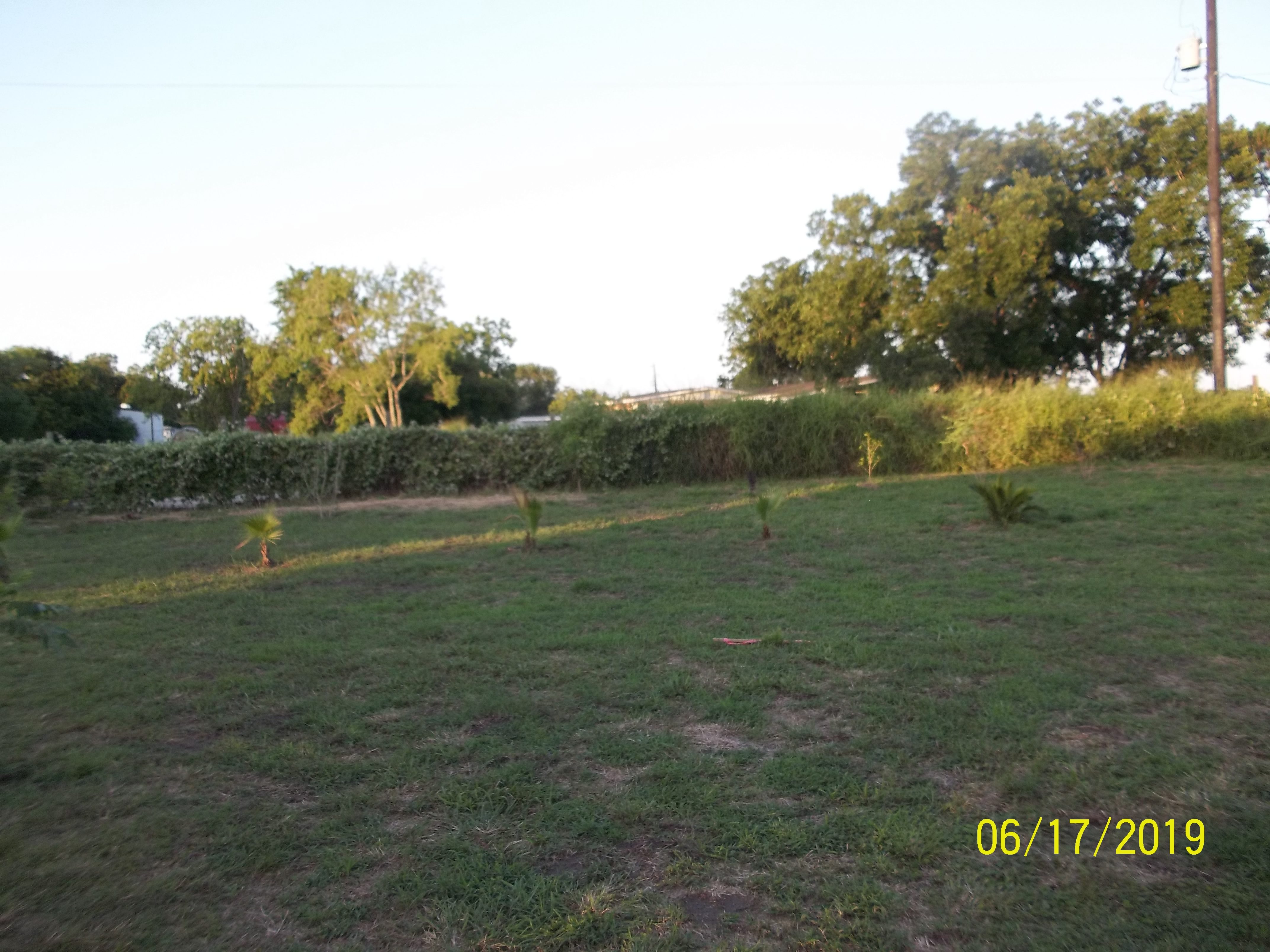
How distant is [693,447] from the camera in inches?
632

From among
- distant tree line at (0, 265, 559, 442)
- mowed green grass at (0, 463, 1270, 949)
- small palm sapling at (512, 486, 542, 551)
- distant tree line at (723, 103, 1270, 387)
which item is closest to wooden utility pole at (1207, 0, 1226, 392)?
distant tree line at (723, 103, 1270, 387)

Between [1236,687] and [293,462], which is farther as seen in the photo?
[293,462]

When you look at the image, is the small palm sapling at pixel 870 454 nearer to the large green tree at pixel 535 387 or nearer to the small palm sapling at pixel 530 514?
the small palm sapling at pixel 530 514

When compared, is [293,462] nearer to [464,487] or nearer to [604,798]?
[464,487]

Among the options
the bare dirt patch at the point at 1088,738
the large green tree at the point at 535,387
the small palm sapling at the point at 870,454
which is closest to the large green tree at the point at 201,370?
the large green tree at the point at 535,387

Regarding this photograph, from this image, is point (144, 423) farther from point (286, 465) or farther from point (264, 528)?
point (264, 528)

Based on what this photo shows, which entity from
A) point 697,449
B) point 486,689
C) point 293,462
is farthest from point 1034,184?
point 486,689

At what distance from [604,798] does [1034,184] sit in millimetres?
21907

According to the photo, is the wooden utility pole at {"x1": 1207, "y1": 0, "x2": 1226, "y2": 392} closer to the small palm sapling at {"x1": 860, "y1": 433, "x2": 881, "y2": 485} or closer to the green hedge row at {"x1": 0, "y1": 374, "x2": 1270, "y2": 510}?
the green hedge row at {"x1": 0, "y1": 374, "x2": 1270, "y2": 510}

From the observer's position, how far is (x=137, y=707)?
4.23 meters

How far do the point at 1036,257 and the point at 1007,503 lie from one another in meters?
14.5

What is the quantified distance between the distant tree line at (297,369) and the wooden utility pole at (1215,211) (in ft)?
87.6

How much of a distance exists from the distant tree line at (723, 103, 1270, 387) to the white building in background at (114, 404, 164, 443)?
36.2 metres

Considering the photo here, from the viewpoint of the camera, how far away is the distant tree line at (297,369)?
3609cm
